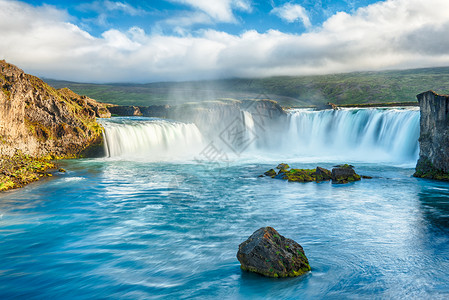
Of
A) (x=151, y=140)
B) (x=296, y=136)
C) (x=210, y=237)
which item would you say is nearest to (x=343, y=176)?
(x=210, y=237)

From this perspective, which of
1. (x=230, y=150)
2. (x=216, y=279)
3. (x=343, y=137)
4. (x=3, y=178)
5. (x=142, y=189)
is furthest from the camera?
(x=230, y=150)

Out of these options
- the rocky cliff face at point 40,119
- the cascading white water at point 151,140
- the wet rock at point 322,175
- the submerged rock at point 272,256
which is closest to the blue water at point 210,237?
the submerged rock at point 272,256

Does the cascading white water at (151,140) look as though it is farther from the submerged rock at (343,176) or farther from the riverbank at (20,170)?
the submerged rock at (343,176)

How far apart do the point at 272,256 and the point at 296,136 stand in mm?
48414

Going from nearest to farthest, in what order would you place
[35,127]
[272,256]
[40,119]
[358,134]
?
[272,256], [35,127], [40,119], [358,134]

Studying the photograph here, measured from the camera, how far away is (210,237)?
43.1 ft

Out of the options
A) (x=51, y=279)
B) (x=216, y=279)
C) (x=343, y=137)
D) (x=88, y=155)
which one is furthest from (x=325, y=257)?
(x=343, y=137)

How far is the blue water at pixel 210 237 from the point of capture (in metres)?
9.09

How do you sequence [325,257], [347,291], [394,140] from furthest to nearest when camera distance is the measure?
[394,140] → [325,257] → [347,291]

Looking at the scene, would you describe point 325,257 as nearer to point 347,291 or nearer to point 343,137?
point 347,291

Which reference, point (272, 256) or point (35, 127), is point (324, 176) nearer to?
point (272, 256)

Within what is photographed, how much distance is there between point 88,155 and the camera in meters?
36.3

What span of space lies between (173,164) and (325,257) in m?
26.3

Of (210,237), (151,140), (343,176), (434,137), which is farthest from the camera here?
(151,140)
